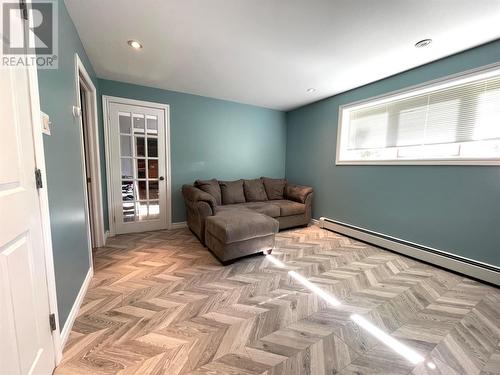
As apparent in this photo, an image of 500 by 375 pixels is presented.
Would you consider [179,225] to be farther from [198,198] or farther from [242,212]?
[242,212]

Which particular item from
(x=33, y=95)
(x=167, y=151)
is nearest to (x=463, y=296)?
(x=33, y=95)

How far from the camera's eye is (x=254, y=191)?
161 inches

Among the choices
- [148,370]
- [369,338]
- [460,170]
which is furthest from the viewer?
[460,170]

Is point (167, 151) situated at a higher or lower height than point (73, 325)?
higher

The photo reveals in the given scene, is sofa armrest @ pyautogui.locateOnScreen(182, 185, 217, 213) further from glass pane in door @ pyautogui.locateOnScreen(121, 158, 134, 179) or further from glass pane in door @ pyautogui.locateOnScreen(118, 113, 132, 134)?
glass pane in door @ pyautogui.locateOnScreen(118, 113, 132, 134)

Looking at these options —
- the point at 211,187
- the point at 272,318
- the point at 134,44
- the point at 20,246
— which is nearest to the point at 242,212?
the point at 211,187

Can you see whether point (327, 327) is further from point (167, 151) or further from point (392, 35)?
point (167, 151)

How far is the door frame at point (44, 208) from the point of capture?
3.47ft

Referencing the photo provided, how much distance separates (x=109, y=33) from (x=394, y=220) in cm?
400

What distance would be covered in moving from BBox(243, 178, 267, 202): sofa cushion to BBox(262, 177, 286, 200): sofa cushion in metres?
0.11

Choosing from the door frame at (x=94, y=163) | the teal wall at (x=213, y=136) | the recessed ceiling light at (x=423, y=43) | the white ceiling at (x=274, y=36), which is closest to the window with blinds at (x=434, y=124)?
the white ceiling at (x=274, y=36)

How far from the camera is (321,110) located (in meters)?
3.97

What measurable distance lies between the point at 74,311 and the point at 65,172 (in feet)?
3.42

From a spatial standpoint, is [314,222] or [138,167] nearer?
[138,167]
